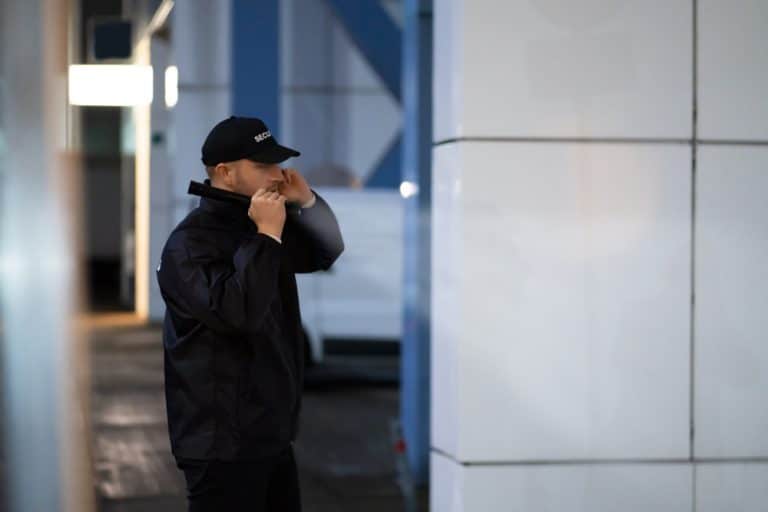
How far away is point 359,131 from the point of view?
63.2 ft

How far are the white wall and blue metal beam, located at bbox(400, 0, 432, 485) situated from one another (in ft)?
8.81

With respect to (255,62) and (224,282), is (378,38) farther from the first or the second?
(224,282)

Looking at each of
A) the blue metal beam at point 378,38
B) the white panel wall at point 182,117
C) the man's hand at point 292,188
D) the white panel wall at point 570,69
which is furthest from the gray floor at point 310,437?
the man's hand at point 292,188

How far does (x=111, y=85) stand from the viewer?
4242mm

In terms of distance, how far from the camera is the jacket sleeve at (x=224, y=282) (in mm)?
3531

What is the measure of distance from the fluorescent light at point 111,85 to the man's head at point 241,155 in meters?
0.37

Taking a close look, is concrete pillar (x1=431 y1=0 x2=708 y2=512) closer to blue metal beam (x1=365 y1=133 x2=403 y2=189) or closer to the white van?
the white van

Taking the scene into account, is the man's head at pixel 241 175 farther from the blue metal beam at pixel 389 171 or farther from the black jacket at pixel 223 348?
the blue metal beam at pixel 389 171

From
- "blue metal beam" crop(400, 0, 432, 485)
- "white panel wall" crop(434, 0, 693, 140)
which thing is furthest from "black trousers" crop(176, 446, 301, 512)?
"blue metal beam" crop(400, 0, 432, 485)

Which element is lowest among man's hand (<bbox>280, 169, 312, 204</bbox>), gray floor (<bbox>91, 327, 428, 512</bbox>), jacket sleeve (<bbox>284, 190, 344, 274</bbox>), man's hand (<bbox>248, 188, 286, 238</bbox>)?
gray floor (<bbox>91, 327, 428, 512</bbox>)

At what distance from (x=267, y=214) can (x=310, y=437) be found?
6.25m

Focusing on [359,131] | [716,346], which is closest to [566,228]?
[716,346]

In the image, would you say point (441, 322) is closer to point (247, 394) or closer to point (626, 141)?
point (626, 141)

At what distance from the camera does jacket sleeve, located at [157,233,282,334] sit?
353 centimetres
